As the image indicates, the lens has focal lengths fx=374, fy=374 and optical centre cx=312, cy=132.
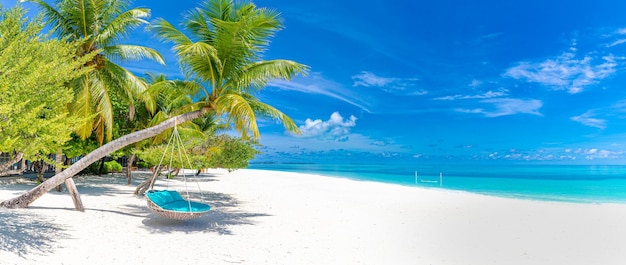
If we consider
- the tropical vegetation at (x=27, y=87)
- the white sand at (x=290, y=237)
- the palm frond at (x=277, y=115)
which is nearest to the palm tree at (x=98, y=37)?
the white sand at (x=290, y=237)

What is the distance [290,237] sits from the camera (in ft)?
21.5

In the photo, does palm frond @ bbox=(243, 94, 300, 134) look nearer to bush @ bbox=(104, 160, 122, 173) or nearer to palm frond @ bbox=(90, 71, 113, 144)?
palm frond @ bbox=(90, 71, 113, 144)

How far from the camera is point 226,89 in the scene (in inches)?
304

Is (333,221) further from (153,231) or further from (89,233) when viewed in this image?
(89,233)

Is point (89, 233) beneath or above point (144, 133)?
beneath

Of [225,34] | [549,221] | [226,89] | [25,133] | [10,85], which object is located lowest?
[549,221]

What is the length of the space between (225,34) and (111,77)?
562 cm

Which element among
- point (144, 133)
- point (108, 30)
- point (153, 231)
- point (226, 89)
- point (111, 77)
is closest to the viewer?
point (153, 231)

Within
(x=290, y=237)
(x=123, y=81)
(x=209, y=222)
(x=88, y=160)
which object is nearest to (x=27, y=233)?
(x=88, y=160)

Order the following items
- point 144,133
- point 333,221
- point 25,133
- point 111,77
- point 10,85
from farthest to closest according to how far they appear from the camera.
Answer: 1. point 111,77
2. point 333,221
3. point 144,133
4. point 25,133
5. point 10,85

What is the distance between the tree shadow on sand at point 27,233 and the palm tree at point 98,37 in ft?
12.9

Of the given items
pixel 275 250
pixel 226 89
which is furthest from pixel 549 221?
pixel 226 89

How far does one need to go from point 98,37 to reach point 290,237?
7.62 m

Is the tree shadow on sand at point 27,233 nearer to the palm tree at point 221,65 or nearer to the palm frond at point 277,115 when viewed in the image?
the palm tree at point 221,65
